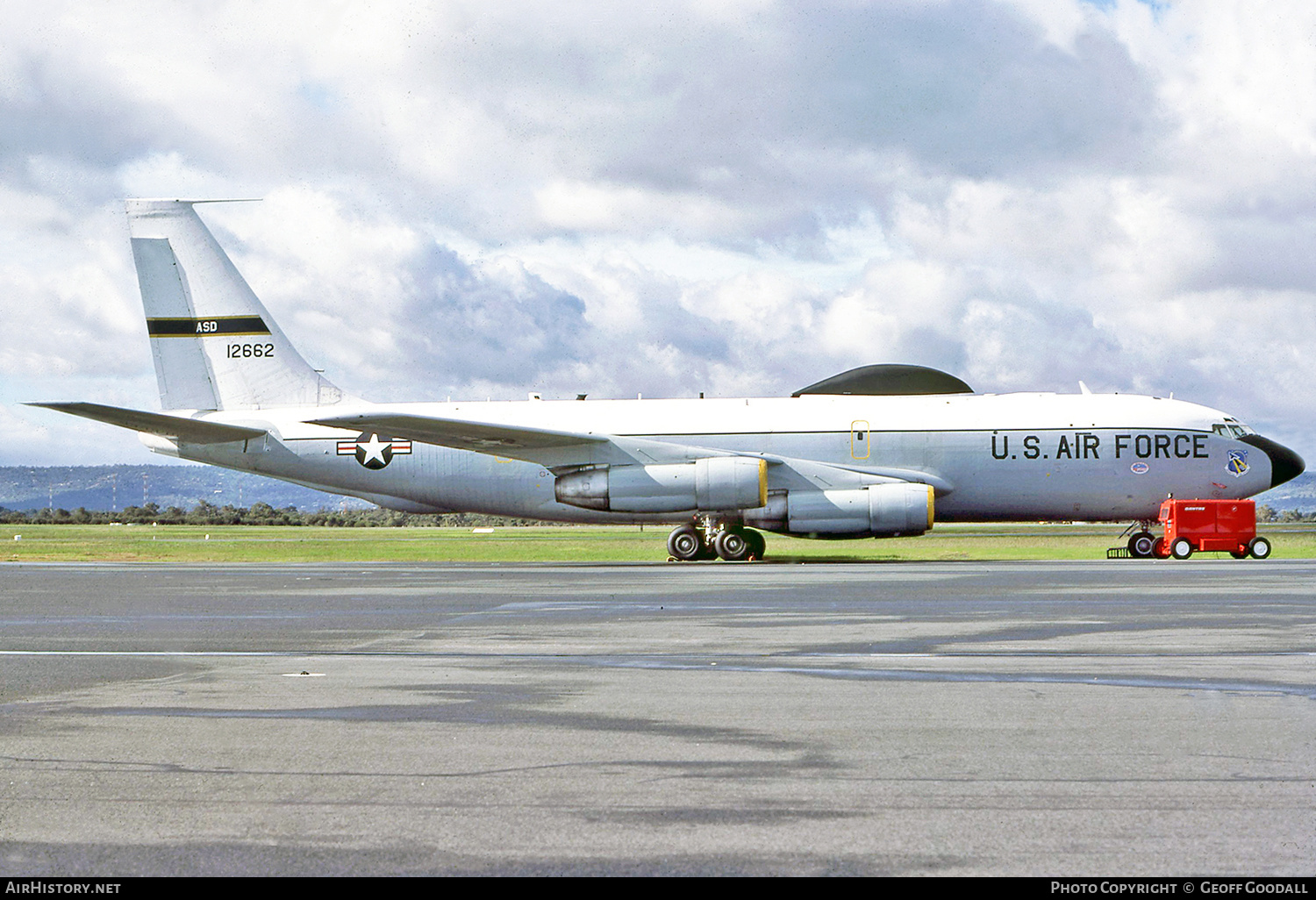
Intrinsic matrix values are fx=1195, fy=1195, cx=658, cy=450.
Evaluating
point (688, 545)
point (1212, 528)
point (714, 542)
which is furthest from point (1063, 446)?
point (688, 545)

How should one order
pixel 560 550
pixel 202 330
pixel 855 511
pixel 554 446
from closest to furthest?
pixel 855 511, pixel 554 446, pixel 202 330, pixel 560 550

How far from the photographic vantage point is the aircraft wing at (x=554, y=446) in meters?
28.1

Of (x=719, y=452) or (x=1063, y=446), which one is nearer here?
(x=1063, y=446)

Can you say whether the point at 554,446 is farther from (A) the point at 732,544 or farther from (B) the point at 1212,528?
(B) the point at 1212,528

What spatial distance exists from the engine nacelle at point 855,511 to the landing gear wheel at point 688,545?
1.67m

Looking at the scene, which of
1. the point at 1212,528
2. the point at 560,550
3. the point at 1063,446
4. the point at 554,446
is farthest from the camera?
the point at 560,550

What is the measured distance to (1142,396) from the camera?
30297 millimetres

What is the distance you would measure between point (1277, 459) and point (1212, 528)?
347 centimetres

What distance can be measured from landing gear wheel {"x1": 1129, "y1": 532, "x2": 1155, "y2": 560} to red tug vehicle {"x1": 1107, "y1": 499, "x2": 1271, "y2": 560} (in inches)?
41.2

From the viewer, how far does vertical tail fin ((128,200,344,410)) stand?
32.4 metres

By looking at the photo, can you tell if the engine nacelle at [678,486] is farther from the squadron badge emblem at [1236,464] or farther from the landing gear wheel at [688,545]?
the squadron badge emblem at [1236,464]

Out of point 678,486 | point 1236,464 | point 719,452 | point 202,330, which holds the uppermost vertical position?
point 202,330

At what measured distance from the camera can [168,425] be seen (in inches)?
1176
